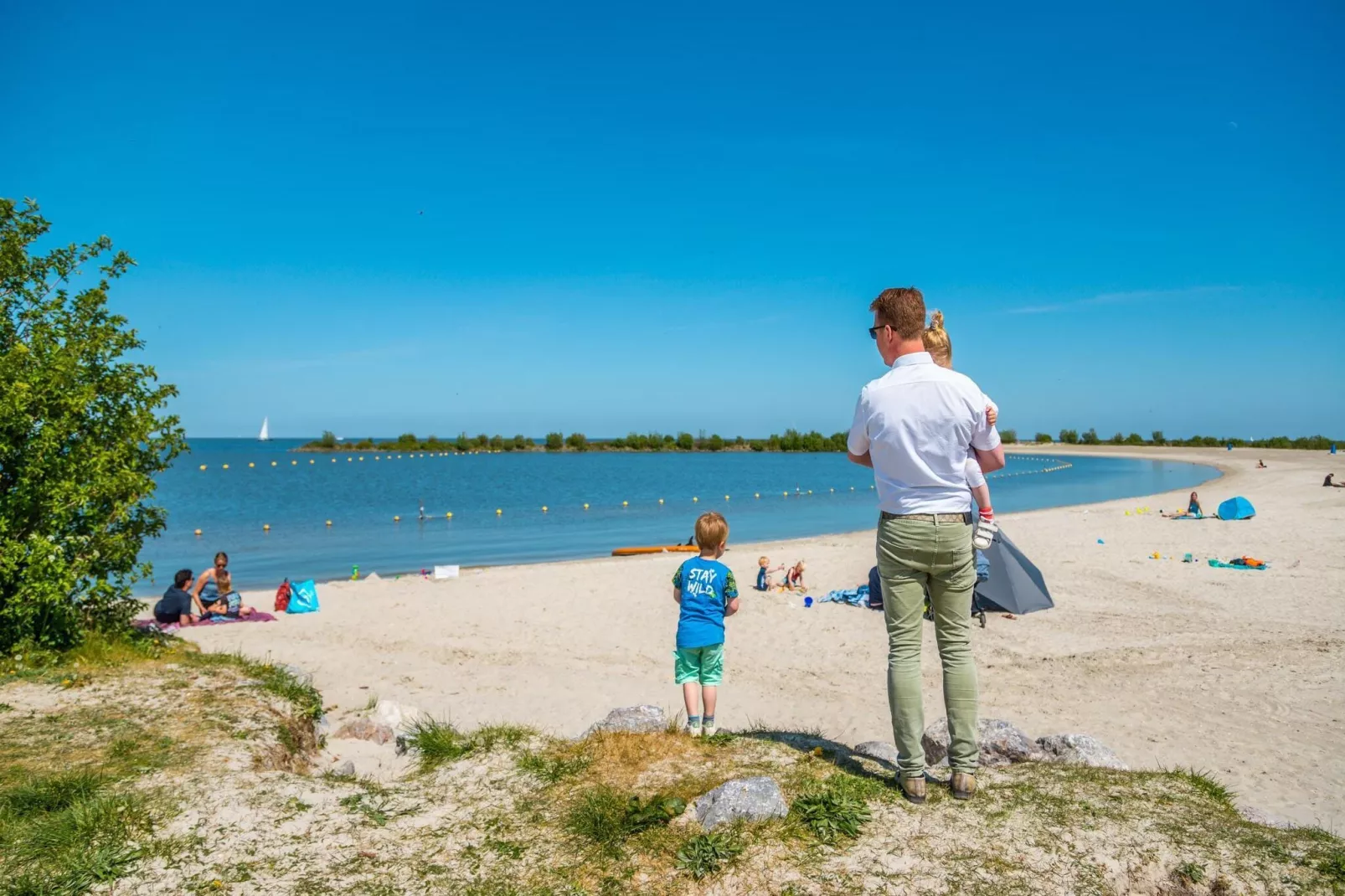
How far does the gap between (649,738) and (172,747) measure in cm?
322

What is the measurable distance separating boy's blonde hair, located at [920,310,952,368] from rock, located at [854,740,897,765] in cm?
236

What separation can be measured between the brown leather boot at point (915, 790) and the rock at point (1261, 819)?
5.64ft

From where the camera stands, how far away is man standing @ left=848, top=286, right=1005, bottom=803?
3854mm

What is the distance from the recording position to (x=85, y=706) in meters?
6.02

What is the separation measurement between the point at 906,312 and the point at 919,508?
998mm

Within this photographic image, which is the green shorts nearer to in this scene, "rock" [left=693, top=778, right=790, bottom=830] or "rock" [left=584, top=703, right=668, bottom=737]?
"rock" [left=584, top=703, right=668, bottom=737]

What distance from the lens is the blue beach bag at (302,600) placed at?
1399 cm

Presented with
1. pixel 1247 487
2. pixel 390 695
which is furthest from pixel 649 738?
pixel 1247 487

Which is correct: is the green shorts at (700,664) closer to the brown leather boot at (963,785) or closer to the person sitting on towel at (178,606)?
the brown leather boot at (963,785)

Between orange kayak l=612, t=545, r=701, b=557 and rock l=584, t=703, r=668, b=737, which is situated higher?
rock l=584, t=703, r=668, b=737

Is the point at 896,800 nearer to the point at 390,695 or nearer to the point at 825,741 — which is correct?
the point at 825,741

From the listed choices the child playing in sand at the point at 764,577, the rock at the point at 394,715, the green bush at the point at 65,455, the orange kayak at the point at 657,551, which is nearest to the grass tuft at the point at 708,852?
the rock at the point at 394,715

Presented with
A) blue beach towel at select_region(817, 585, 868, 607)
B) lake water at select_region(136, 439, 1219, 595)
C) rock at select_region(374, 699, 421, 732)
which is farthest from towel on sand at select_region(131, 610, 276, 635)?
blue beach towel at select_region(817, 585, 868, 607)

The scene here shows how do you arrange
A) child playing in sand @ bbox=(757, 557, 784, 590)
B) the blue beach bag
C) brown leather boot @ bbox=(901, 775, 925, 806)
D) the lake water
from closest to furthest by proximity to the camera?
brown leather boot @ bbox=(901, 775, 925, 806)
the blue beach bag
child playing in sand @ bbox=(757, 557, 784, 590)
the lake water
